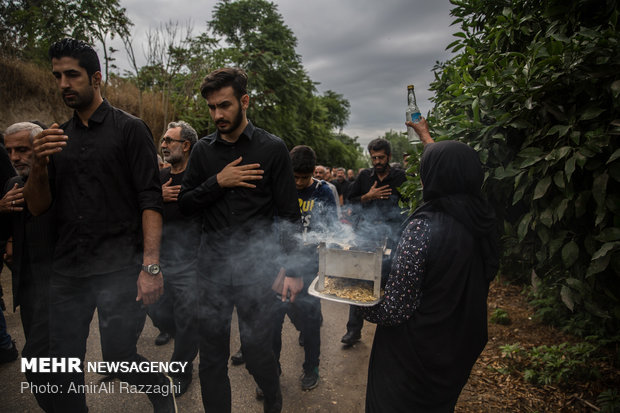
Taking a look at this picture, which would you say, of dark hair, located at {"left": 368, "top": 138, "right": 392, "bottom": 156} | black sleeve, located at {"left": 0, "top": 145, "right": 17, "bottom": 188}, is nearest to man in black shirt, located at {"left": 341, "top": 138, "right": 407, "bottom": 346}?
dark hair, located at {"left": 368, "top": 138, "right": 392, "bottom": 156}

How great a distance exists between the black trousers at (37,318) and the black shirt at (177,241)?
1.05m

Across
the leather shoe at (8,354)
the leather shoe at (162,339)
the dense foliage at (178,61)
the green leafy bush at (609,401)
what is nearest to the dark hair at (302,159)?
the leather shoe at (162,339)

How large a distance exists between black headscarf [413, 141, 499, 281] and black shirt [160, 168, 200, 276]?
256 centimetres

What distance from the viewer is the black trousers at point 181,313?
318cm

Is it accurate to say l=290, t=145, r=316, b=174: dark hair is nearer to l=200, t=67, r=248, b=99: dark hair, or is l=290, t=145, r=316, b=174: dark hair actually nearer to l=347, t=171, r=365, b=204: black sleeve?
l=200, t=67, r=248, b=99: dark hair

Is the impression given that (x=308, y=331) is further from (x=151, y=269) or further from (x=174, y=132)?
(x=174, y=132)

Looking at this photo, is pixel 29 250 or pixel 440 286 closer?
pixel 440 286

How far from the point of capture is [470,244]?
1.73m

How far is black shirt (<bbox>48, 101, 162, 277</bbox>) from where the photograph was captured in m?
2.19

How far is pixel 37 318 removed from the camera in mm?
2293

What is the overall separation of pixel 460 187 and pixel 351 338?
290 centimetres

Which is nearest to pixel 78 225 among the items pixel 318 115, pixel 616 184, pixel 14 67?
pixel 616 184

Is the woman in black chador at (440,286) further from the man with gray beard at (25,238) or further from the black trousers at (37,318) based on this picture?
the man with gray beard at (25,238)

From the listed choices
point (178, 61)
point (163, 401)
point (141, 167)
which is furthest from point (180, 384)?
point (178, 61)
